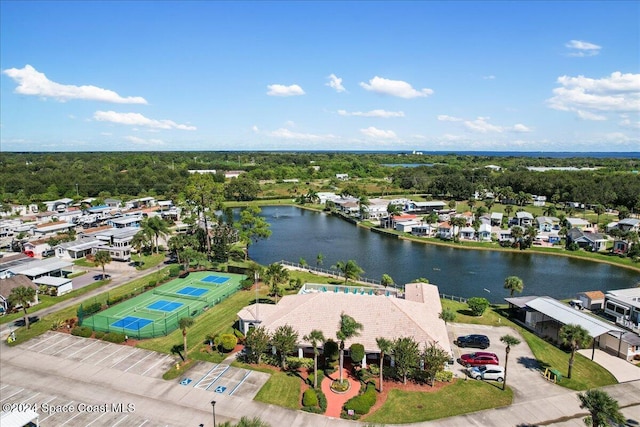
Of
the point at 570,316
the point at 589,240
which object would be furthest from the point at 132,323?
the point at 589,240

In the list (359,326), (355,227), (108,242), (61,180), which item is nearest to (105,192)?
(61,180)

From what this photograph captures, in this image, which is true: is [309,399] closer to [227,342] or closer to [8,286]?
[227,342]

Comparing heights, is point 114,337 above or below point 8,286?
below

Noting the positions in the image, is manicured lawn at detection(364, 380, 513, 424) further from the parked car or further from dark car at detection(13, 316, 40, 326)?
dark car at detection(13, 316, 40, 326)

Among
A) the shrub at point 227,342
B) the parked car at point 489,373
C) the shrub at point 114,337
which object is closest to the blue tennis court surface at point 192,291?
the shrub at point 114,337

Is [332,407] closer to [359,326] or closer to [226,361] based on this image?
[359,326]

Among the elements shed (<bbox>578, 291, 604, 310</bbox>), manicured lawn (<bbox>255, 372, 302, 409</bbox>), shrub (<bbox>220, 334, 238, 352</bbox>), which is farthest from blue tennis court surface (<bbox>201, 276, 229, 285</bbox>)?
shed (<bbox>578, 291, 604, 310</bbox>)
